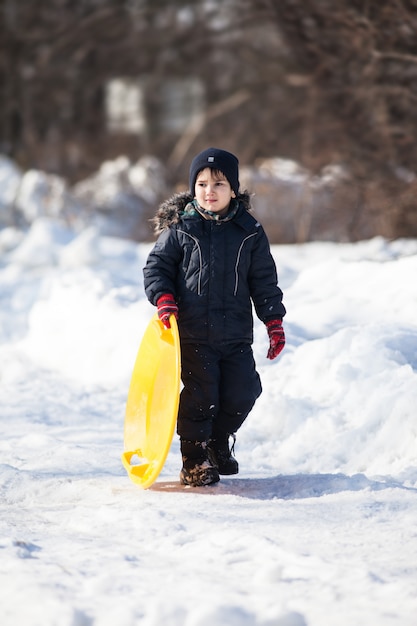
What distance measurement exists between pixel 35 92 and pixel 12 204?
8.80 meters

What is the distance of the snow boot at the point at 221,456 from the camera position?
3.94m

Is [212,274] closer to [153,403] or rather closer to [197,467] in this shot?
[153,403]

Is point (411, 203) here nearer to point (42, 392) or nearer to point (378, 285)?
point (378, 285)

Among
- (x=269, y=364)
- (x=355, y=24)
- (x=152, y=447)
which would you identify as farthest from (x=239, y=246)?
(x=355, y=24)

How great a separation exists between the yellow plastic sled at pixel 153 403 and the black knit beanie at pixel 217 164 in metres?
0.61

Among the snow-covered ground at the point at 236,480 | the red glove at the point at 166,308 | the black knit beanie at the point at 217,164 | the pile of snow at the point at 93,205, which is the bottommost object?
the snow-covered ground at the point at 236,480

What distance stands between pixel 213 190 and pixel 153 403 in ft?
3.07

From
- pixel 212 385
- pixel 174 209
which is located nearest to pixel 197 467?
pixel 212 385

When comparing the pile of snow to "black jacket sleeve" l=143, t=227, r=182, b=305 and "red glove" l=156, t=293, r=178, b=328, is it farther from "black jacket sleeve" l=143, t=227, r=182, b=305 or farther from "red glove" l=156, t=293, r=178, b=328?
"red glove" l=156, t=293, r=178, b=328

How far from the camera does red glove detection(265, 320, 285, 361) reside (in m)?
3.77

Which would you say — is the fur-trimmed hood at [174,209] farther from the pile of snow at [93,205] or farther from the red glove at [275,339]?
the pile of snow at [93,205]

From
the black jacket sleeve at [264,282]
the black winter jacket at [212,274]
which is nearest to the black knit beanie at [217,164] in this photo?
the black winter jacket at [212,274]

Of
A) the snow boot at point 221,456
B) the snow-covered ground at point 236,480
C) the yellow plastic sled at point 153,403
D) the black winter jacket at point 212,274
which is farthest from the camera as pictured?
the snow boot at point 221,456

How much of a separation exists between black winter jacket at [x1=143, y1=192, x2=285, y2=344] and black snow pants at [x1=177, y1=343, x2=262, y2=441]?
0.19ft
